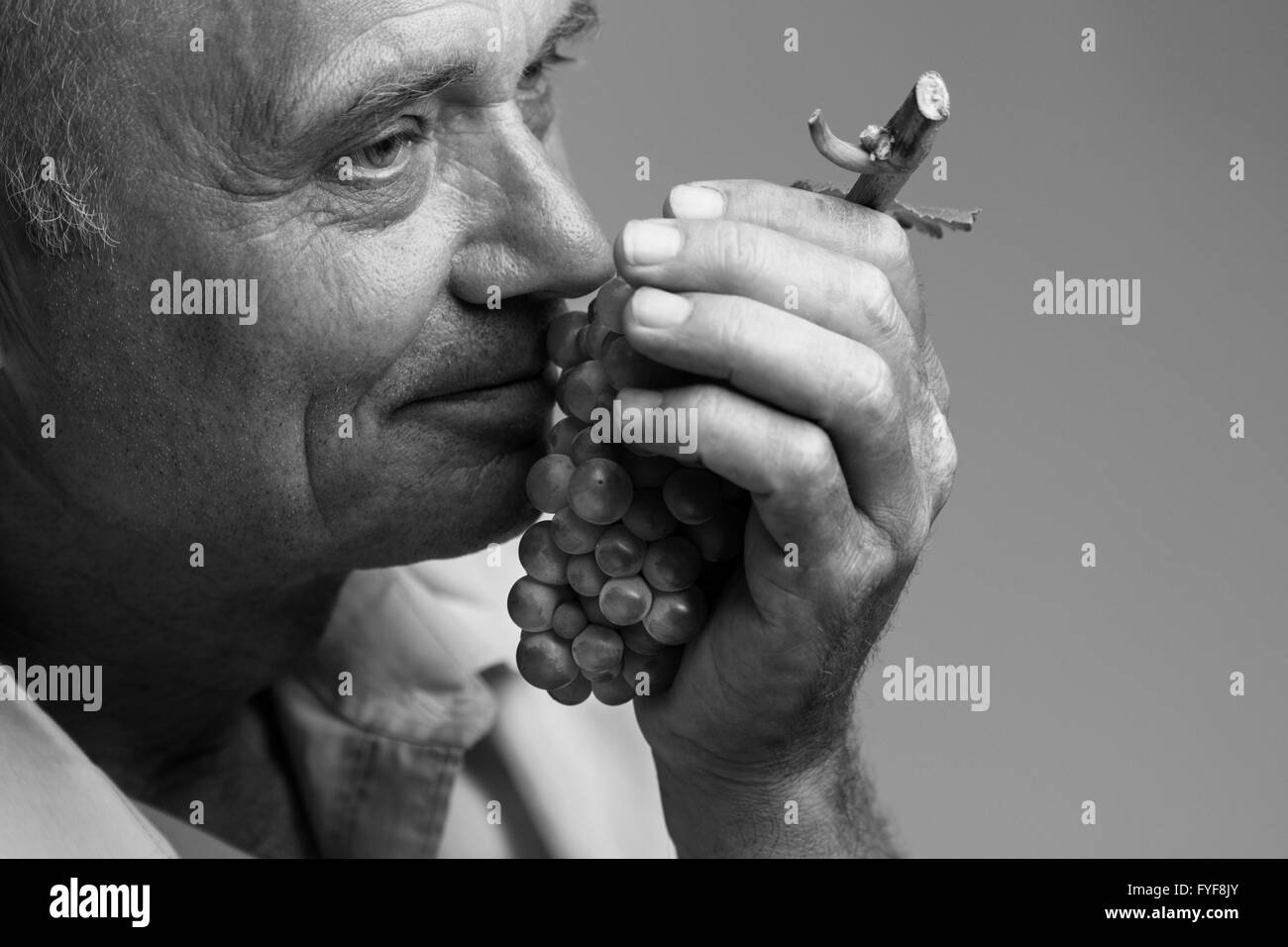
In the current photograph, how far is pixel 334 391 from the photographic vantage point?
147 cm

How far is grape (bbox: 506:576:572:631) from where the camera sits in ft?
4.77

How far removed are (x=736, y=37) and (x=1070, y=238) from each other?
70cm

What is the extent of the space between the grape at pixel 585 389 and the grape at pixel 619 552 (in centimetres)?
10

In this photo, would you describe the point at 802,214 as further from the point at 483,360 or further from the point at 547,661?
the point at 547,661

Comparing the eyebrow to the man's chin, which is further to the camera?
the man's chin

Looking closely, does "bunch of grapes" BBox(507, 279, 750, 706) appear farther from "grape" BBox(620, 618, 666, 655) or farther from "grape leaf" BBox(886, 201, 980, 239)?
"grape leaf" BBox(886, 201, 980, 239)

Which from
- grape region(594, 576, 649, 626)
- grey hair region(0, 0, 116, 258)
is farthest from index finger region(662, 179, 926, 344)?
grey hair region(0, 0, 116, 258)

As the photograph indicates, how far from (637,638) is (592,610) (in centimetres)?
7

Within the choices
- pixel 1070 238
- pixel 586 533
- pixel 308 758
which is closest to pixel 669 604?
pixel 586 533

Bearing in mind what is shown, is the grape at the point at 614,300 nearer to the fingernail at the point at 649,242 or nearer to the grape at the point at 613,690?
the fingernail at the point at 649,242

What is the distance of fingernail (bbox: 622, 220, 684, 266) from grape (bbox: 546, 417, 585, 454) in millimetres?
215

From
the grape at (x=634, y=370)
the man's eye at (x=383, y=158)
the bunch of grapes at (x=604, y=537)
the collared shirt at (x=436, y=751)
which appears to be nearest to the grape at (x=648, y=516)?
the bunch of grapes at (x=604, y=537)

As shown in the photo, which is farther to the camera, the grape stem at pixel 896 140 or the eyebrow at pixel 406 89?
the eyebrow at pixel 406 89

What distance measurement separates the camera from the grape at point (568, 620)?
1.46 metres
